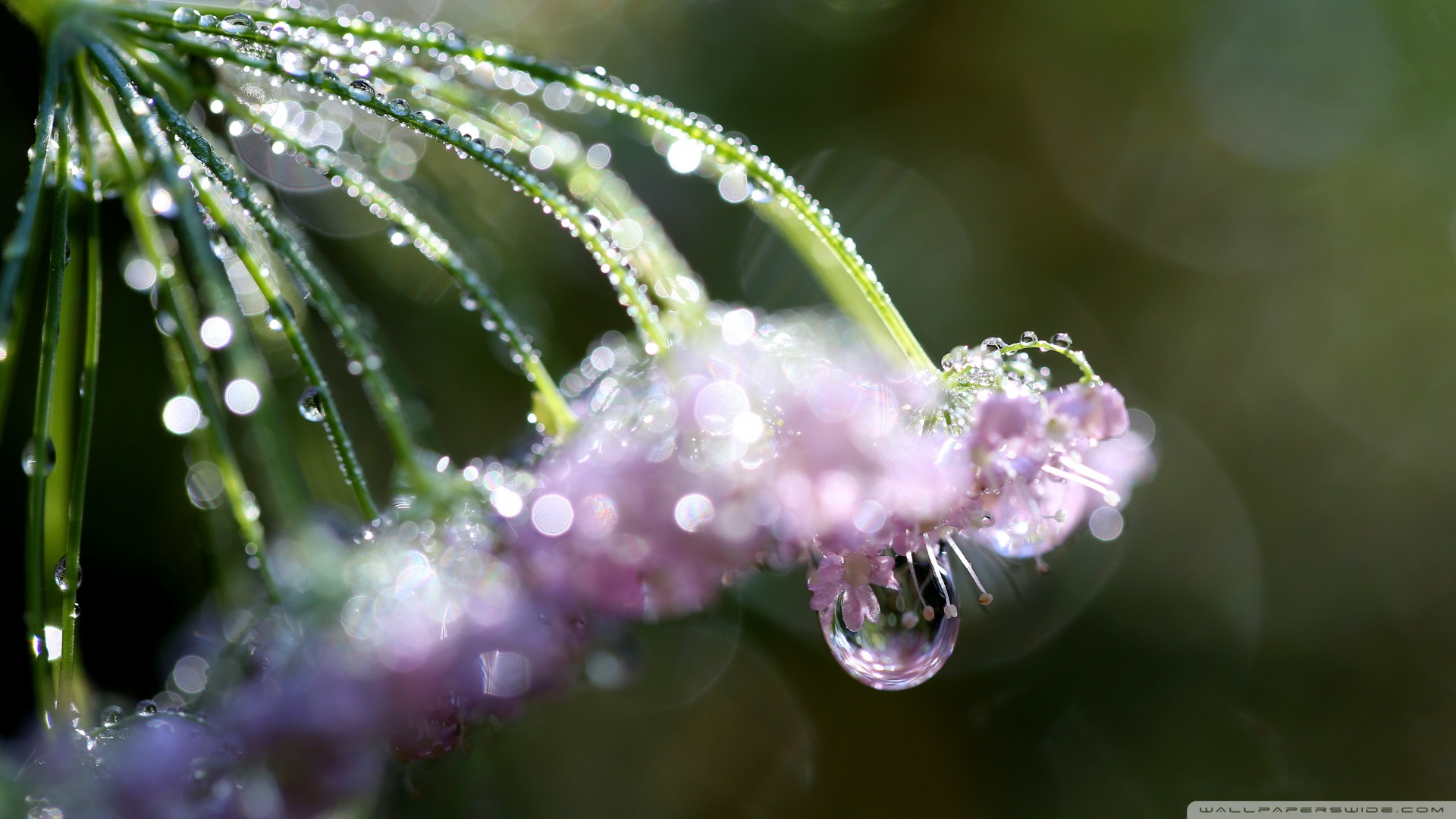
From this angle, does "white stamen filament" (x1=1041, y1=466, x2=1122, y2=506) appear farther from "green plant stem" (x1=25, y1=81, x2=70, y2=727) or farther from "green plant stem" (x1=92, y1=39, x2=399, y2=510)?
"green plant stem" (x1=25, y1=81, x2=70, y2=727)

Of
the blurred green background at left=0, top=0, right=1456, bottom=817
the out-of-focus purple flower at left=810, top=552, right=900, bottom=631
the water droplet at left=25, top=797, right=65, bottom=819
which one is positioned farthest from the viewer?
the blurred green background at left=0, top=0, right=1456, bottom=817

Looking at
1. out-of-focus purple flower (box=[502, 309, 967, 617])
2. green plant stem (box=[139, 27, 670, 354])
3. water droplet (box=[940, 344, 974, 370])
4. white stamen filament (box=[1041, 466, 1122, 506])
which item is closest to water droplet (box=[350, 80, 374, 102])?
green plant stem (box=[139, 27, 670, 354])

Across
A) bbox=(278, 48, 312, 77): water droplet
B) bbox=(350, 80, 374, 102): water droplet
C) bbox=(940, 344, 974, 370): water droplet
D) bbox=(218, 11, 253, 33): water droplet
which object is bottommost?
bbox=(940, 344, 974, 370): water droplet

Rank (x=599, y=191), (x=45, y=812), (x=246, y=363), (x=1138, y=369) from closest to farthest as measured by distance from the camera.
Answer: (x=45, y=812)
(x=246, y=363)
(x=599, y=191)
(x=1138, y=369)

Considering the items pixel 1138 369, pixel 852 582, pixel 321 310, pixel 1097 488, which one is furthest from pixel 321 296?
pixel 1138 369

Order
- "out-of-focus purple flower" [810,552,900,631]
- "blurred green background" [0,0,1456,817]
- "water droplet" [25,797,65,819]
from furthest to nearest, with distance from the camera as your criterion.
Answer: "blurred green background" [0,0,1456,817], "out-of-focus purple flower" [810,552,900,631], "water droplet" [25,797,65,819]

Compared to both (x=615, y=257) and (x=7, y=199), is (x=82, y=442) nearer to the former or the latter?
(x=615, y=257)

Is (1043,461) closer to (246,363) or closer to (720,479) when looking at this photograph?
(720,479)

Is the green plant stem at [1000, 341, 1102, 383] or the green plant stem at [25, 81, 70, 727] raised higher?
the green plant stem at [25, 81, 70, 727]
